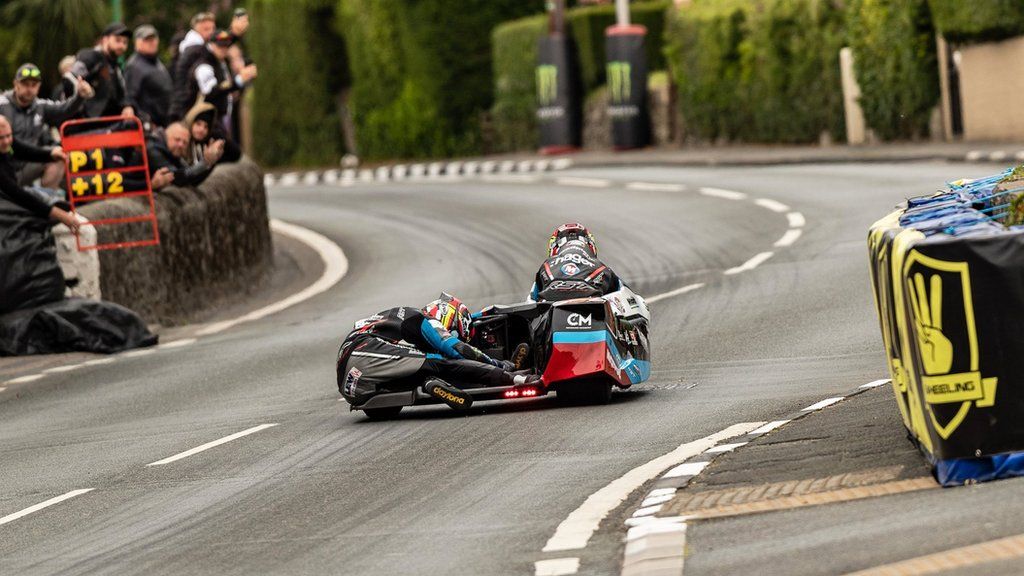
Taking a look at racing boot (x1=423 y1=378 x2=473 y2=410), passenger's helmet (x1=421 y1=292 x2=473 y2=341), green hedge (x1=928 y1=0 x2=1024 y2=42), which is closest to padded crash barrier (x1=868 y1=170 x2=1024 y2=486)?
racing boot (x1=423 y1=378 x2=473 y2=410)

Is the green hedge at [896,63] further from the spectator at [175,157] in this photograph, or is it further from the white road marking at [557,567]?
the white road marking at [557,567]

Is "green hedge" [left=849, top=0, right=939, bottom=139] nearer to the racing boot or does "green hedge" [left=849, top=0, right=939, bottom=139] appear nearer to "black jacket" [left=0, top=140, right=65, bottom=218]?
"black jacket" [left=0, top=140, right=65, bottom=218]

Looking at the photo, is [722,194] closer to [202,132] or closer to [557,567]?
[202,132]

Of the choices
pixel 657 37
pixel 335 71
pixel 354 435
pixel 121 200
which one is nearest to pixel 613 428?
pixel 354 435

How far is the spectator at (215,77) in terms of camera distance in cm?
2309

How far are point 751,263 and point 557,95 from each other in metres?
21.7

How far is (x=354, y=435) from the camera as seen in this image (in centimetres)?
1274

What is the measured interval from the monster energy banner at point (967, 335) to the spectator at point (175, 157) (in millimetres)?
13472

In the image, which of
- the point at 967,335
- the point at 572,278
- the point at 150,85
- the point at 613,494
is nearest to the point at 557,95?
the point at 150,85

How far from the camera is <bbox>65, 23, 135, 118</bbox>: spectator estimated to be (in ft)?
68.9

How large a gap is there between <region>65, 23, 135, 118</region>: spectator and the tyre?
8412 mm

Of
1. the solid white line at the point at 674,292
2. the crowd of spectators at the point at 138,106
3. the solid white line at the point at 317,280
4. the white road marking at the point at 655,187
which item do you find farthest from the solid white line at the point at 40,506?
the white road marking at the point at 655,187

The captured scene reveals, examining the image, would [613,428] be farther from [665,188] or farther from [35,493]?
[665,188]

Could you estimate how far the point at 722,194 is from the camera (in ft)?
92.4
